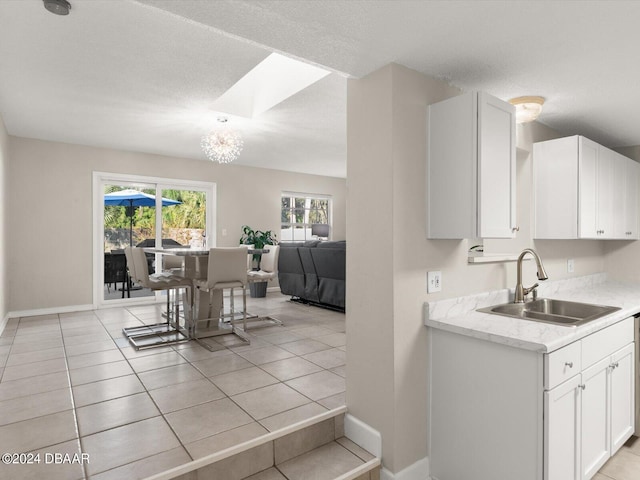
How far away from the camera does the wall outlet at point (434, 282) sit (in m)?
2.17

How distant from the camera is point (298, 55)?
1929 mm

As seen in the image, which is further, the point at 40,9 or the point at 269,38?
the point at 40,9

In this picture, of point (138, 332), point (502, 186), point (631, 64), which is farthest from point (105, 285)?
point (631, 64)

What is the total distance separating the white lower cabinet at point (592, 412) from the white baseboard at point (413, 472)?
66 centimetres

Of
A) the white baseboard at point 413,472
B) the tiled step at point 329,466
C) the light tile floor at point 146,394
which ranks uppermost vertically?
the light tile floor at point 146,394

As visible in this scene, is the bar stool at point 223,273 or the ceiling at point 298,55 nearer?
the ceiling at point 298,55

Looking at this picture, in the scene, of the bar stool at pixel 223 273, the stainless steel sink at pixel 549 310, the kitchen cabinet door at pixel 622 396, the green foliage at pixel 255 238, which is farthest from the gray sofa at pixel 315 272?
the kitchen cabinet door at pixel 622 396

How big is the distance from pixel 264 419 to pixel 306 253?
364 centimetres

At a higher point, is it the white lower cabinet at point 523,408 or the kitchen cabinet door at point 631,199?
the kitchen cabinet door at point 631,199

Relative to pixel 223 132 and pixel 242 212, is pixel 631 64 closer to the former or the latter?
pixel 223 132

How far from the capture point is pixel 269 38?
68.7 inches

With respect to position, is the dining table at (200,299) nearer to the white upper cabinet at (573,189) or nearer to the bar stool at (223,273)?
the bar stool at (223,273)

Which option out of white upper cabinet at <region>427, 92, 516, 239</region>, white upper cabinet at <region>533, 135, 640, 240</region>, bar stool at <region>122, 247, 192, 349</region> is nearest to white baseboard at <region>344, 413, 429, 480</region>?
white upper cabinet at <region>427, 92, 516, 239</region>

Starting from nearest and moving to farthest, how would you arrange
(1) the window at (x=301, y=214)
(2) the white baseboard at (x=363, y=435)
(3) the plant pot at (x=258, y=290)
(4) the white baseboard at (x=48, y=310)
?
(2) the white baseboard at (x=363, y=435), (4) the white baseboard at (x=48, y=310), (3) the plant pot at (x=258, y=290), (1) the window at (x=301, y=214)
